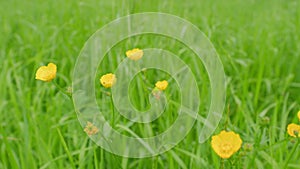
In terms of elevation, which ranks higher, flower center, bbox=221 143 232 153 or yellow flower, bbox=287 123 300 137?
yellow flower, bbox=287 123 300 137

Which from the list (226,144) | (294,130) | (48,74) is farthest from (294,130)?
(48,74)

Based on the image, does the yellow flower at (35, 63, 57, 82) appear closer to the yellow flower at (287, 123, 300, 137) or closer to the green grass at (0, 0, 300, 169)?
the green grass at (0, 0, 300, 169)

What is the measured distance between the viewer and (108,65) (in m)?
1.73

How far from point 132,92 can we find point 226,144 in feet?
2.41

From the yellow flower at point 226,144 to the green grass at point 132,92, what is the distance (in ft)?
0.18

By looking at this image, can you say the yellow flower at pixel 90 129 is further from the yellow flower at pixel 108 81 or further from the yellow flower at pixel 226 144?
the yellow flower at pixel 226 144

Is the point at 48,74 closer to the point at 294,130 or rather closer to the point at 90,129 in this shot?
the point at 90,129

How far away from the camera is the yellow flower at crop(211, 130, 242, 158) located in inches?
27.8

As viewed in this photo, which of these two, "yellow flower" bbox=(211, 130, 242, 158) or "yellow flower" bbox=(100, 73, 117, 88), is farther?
"yellow flower" bbox=(100, 73, 117, 88)

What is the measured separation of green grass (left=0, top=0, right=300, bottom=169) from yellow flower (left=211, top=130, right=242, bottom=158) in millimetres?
56

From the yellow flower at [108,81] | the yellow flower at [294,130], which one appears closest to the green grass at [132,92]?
the yellow flower at [294,130]

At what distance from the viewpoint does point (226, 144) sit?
29.2 inches

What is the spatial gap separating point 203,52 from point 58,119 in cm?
76

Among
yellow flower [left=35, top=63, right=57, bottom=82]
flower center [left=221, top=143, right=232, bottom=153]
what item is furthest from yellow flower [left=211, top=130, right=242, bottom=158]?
yellow flower [left=35, top=63, right=57, bottom=82]
